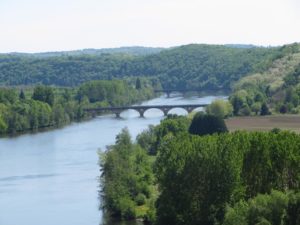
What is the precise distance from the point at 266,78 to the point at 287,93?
1881 centimetres

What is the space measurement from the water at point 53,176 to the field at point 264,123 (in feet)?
31.1

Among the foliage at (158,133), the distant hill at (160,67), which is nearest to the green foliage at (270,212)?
the foliage at (158,133)

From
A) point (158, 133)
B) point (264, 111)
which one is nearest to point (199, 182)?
point (158, 133)

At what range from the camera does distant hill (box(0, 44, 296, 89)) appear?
456 feet

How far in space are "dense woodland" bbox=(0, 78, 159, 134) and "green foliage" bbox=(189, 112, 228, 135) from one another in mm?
25161

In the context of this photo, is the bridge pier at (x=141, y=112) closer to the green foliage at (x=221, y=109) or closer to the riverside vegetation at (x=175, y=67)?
the riverside vegetation at (x=175, y=67)

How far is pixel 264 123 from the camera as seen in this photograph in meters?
61.9

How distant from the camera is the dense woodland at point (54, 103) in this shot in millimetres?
80438

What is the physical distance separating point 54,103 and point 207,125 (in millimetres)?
35282

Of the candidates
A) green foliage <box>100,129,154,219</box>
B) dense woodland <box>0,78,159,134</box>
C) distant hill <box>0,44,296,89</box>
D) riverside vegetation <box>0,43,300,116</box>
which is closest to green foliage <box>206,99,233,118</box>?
dense woodland <box>0,78,159,134</box>

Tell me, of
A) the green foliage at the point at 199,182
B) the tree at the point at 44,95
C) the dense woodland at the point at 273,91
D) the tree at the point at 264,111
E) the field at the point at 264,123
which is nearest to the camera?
the green foliage at the point at 199,182

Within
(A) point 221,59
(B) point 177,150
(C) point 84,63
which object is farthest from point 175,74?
(B) point 177,150

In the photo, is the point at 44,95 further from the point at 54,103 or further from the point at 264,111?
the point at 264,111

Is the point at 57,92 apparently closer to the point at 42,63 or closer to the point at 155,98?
the point at 155,98
